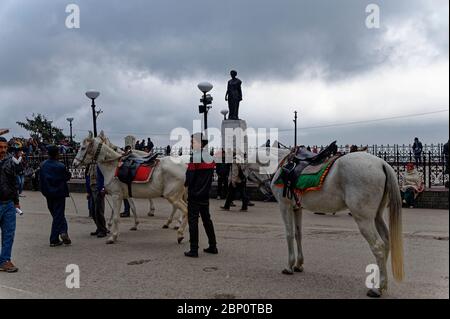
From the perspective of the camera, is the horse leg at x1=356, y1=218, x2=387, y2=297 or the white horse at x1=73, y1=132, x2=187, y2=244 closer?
the horse leg at x1=356, y1=218, x2=387, y2=297

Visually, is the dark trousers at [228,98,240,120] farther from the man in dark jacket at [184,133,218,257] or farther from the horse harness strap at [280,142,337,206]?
the horse harness strap at [280,142,337,206]

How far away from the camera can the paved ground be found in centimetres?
547

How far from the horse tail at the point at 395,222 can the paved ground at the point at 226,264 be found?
342 mm

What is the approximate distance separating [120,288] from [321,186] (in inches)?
116

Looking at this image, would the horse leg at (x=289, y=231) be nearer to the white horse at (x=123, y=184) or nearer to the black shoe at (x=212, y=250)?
the black shoe at (x=212, y=250)

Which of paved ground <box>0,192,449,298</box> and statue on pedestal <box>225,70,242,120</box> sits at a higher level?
statue on pedestal <box>225,70,242,120</box>

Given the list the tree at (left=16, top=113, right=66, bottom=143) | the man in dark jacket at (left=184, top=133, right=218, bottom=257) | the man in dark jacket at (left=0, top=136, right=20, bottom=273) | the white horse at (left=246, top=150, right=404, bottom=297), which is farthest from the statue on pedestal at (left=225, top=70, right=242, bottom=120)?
the tree at (left=16, top=113, right=66, bottom=143)

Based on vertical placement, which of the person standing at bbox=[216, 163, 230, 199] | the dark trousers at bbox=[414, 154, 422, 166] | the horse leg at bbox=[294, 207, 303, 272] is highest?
the dark trousers at bbox=[414, 154, 422, 166]

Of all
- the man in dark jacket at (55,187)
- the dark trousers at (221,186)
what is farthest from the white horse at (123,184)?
the dark trousers at (221,186)

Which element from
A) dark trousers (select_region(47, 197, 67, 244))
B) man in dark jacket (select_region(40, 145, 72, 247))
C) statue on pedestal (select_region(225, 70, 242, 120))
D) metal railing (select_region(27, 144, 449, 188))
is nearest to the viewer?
man in dark jacket (select_region(40, 145, 72, 247))

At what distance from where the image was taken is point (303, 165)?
20.2ft

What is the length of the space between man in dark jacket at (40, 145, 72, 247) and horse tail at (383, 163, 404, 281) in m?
5.94

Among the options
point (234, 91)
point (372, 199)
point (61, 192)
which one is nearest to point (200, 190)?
point (61, 192)
